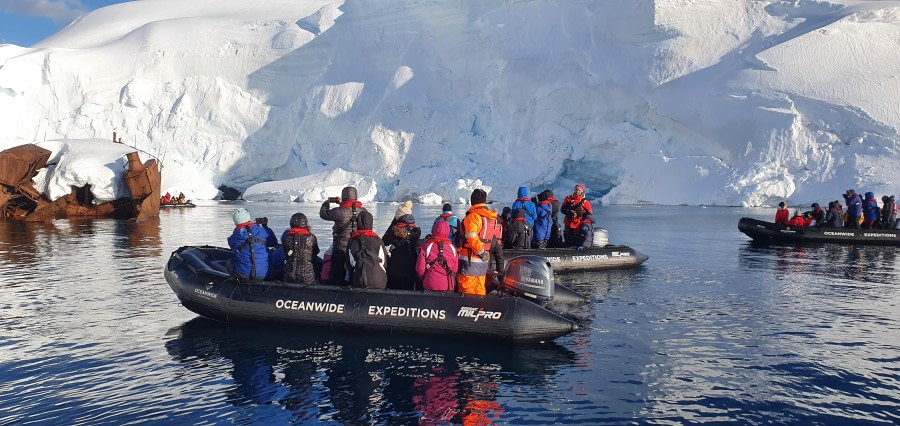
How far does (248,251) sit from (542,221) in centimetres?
654

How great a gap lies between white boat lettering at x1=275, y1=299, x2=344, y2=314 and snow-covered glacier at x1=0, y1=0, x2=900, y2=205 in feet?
116

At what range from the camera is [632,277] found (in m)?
12.3

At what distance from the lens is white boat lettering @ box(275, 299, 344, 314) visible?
24.9 feet

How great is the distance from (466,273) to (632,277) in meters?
5.66

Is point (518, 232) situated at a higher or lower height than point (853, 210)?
lower

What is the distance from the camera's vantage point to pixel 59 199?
25875 mm

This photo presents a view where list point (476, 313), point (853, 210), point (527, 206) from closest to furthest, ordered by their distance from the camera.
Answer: point (476, 313) < point (527, 206) < point (853, 210)

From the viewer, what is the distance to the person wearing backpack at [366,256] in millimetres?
7602

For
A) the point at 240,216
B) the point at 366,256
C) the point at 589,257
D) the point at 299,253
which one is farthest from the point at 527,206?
the point at 240,216

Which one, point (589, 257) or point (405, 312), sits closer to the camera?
point (405, 312)

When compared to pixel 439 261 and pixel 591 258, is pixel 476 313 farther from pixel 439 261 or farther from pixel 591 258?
pixel 591 258

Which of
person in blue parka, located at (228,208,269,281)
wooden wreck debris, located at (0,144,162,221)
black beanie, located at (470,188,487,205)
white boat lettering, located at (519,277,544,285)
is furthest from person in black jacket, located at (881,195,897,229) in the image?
wooden wreck debris, located at (0,144,162,221)

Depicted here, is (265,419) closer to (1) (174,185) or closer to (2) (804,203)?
(2) (804,203)

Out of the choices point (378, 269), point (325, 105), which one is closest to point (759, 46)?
point (325, 105)
